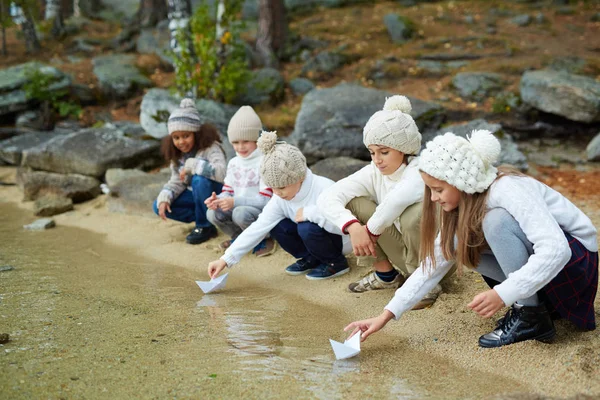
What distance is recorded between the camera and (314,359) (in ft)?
9.75

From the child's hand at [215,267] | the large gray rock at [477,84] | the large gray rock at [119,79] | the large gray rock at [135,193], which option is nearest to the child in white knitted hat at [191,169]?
the large gray rock at [135,193]

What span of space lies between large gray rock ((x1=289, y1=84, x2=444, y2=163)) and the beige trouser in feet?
8.43

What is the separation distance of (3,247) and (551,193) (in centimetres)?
420

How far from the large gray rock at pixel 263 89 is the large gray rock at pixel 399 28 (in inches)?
113

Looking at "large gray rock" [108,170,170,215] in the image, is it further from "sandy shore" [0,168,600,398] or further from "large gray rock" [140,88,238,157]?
"large gray rock" [140,88,238,157]

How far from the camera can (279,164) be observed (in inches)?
152

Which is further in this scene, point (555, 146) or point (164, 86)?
point (164, 86)

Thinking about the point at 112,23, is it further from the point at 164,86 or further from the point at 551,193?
the point at 551,193

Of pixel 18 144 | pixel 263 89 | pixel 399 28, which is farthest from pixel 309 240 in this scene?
pixel 399 28

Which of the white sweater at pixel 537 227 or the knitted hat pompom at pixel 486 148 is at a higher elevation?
the knitted hat pompom at pixel 486 148

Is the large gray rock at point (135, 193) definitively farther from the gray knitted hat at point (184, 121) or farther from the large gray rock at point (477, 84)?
the large gray rock at point (477, 84)

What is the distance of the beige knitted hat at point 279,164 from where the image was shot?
3863mm

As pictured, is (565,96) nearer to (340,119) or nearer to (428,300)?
(340,119)

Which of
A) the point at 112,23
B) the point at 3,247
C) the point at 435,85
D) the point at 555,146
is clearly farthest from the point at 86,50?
the point at 555,146
